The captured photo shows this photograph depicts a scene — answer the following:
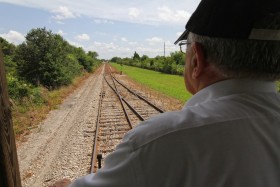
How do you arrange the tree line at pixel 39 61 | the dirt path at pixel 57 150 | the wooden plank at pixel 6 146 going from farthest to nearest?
the tree line at pixel 39 61 < the dirt path at pixel 57 150 < the wooden plank at pixel 6 146

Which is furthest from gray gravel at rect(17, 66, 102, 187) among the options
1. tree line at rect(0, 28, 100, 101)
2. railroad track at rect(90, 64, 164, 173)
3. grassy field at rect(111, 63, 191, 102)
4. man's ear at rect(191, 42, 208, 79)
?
tree line at rect(0, 28, 100, 101)

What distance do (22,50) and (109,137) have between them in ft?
64.0

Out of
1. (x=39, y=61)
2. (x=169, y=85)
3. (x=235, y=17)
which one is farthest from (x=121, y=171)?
(x=169, y=85)

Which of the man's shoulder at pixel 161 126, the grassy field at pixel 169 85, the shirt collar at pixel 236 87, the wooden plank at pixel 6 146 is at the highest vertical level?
the shirt collar at pixel 236 87

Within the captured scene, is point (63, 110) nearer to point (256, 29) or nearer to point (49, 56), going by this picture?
point (49, 56)

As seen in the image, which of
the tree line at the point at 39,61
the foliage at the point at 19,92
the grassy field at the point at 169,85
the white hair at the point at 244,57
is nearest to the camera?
the white hair at the point at 244,57

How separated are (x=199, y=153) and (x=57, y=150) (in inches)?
368

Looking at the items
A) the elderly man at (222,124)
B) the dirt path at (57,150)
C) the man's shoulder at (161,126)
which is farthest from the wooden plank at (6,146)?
the dirt path at (57,150)

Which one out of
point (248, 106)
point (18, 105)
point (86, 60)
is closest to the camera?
point (248, 106)

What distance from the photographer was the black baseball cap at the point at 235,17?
1.19 metres

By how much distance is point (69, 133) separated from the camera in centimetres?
1202

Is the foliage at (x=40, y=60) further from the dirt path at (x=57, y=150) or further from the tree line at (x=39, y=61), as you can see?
the dirt path at (x=57, y=150)

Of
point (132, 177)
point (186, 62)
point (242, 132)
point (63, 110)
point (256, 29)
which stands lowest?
point (63, 110)

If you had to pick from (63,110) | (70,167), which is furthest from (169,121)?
(63,110)
